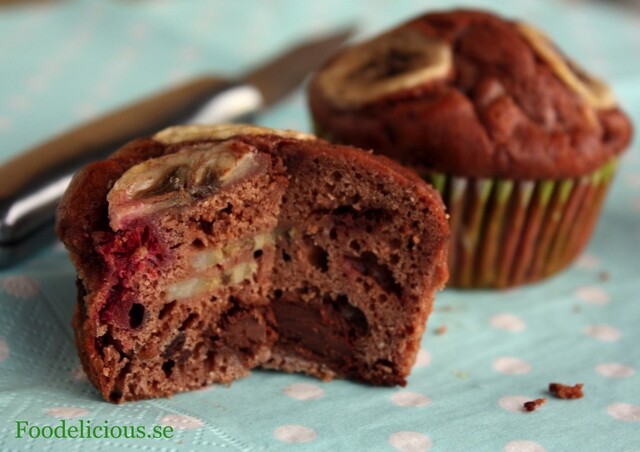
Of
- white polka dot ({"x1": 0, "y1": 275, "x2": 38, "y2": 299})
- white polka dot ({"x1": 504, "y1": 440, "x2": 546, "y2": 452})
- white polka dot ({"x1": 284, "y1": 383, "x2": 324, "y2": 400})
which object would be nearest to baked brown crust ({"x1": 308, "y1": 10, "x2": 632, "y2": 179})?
white polka dot ({"x1": 284, "y1": 383, "x2": 324, "y2": 400})

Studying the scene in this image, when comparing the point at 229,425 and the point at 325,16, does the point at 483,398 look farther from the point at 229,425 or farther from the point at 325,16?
the point at 325,16

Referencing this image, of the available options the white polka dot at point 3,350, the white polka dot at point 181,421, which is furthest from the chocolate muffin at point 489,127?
the white polka dot at point 3,350

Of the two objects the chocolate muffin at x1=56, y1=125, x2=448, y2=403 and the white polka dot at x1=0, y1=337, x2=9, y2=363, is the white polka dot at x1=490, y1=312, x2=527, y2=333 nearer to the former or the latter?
the chocolate muffin at x1=56, y1=125, x2=448, y2=403

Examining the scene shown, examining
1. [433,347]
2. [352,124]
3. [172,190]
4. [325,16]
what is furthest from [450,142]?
[325,16]

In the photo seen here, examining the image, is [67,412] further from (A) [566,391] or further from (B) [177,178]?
(A) [566,391]

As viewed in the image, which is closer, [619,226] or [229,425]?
[229,425]
